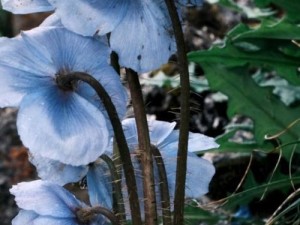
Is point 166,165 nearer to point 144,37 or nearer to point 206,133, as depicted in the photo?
point 144,37

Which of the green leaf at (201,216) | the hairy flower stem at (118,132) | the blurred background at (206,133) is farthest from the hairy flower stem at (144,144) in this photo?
the green leaf at (201,216)

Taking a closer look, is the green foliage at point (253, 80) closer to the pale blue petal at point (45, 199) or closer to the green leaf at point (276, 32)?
the green leaf at point (276, 32)

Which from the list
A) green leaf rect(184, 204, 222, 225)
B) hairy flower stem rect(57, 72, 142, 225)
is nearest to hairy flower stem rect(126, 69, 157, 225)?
hairy flower stem rect(57, 72, 142, 225)

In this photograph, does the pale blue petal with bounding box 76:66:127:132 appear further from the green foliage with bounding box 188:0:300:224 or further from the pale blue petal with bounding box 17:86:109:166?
the green foliage with bounding box 188:0:300:224

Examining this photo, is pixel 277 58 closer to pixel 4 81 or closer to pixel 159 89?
pixel 159 89

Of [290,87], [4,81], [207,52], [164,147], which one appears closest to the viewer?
[4,81]

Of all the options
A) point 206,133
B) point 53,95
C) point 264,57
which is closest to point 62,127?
point 53,95

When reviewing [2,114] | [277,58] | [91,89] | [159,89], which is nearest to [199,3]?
[91,89]
